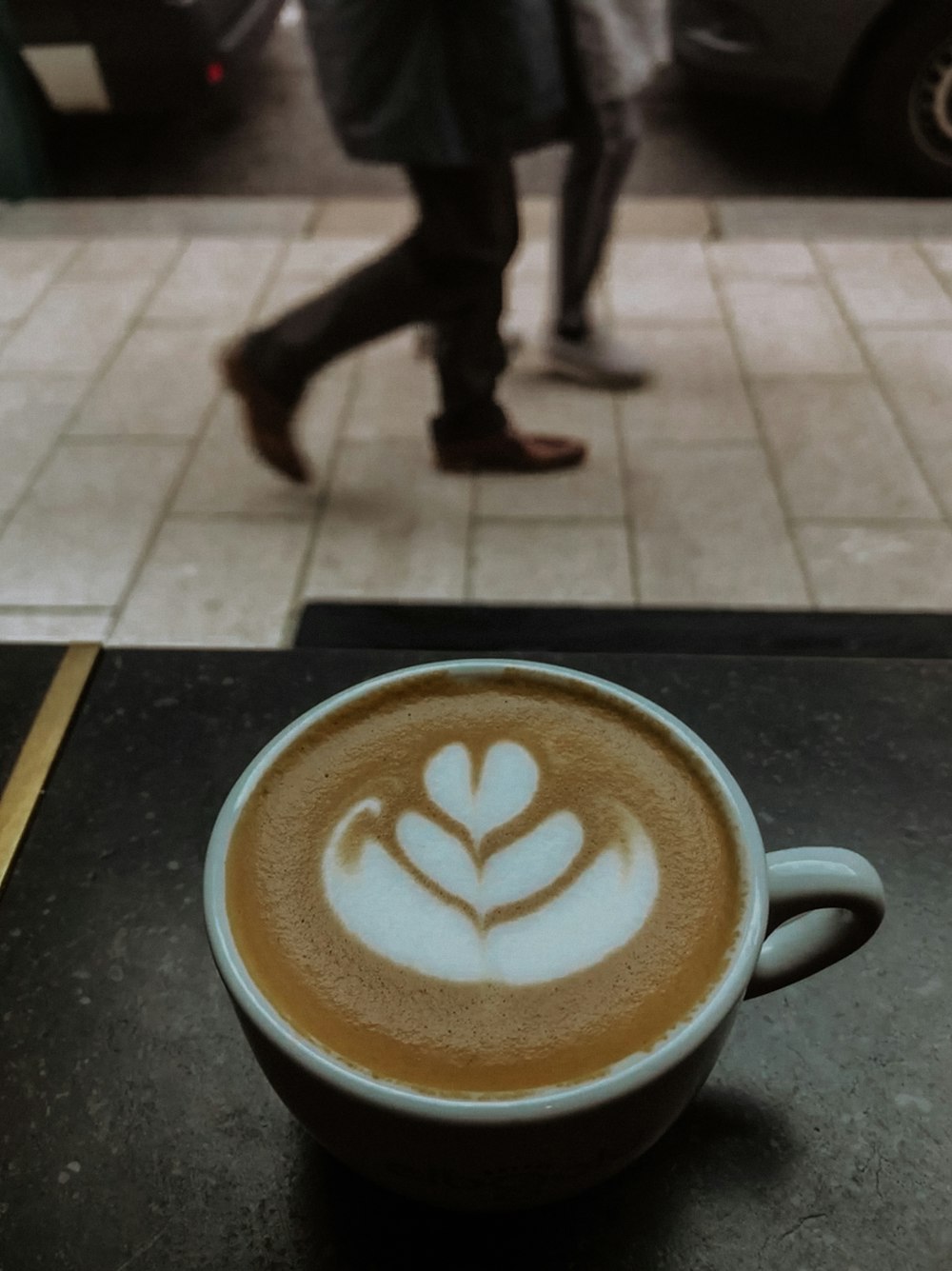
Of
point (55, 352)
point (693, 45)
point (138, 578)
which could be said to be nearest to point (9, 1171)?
point (138, 578)

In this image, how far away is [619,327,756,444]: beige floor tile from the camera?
6.57ft

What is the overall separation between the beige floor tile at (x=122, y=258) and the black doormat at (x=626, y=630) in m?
1.79

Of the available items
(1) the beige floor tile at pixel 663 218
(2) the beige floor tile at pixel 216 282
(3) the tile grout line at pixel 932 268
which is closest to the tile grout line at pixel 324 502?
(2) the beige floor tile at pixel 216 282

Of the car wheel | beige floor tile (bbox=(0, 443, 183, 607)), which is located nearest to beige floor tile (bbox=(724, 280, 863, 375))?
the car wheel

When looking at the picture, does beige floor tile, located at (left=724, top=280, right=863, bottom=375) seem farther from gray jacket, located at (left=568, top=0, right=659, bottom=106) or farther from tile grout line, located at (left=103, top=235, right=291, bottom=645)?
tile grout line, located at (left=103, top=235, right=291, bottom=645)

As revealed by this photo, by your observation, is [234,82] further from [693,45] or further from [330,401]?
[330,401]

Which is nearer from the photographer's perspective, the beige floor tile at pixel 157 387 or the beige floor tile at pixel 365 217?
the beige floor tile at pixel 157 387

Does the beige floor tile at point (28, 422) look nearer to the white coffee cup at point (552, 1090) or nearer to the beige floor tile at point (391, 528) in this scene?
the beige floor tile at point (391, 528)

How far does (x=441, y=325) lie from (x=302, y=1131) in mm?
1438

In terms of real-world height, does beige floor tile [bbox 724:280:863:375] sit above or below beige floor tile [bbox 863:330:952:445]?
above

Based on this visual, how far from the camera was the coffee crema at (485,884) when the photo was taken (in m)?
0.36

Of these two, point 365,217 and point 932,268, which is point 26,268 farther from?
point 932,268

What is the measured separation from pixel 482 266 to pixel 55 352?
1.15 m

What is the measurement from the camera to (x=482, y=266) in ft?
5.15
